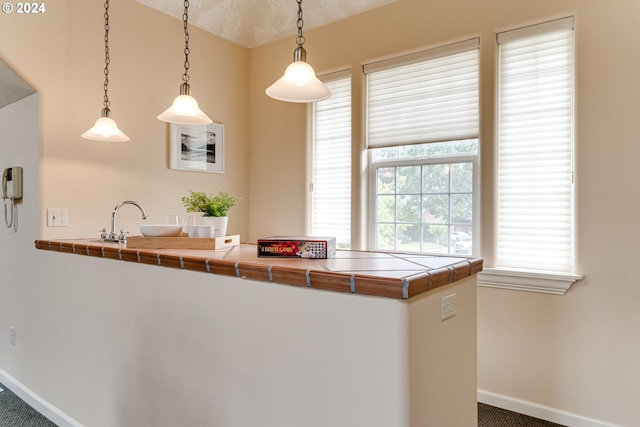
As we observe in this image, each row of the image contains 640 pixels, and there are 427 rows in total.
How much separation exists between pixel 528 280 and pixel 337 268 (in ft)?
5.56

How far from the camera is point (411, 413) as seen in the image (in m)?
1.17

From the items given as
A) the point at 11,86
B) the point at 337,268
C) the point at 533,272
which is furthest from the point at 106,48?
the point at 533,272

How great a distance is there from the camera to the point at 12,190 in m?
2.79

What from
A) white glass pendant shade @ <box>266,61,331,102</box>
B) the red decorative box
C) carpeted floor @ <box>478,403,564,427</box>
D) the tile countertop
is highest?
white glass pendant shade @ <box>266,61,331,102</box>

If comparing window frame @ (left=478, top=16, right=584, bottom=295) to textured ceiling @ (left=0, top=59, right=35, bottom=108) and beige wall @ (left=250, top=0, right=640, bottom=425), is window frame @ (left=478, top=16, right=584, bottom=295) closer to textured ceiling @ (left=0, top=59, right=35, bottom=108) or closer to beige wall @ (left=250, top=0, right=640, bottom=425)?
beige wall @ (left=250, top=0, right=640, bottom=425)

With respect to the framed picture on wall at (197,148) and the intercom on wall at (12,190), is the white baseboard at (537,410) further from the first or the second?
the intercom on wall at (12,190)

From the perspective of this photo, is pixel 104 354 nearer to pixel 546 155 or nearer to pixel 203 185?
pixel 203 185

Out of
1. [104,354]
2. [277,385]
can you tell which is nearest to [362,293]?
[277,385]

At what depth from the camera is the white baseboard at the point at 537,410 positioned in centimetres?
236

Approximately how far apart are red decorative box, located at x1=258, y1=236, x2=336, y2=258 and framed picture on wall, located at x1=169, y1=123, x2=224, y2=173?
79.5 inches

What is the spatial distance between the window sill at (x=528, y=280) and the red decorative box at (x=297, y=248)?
4.80 feet

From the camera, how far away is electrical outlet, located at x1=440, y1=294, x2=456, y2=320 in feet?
4.42

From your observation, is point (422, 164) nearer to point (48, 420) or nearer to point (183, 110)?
point (183, 110)

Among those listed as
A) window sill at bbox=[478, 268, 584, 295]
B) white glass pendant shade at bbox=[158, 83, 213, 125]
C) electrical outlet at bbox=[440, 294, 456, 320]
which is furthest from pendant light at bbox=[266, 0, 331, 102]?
window sill at bbox=[478, 268, 584, 295]
